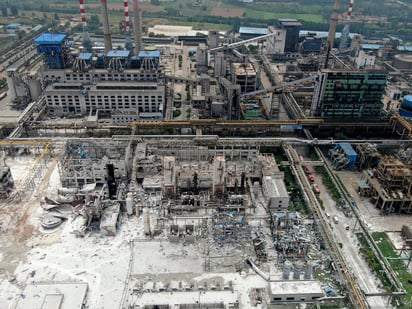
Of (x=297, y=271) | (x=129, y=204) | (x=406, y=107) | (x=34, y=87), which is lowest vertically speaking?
(x=297, y=271)

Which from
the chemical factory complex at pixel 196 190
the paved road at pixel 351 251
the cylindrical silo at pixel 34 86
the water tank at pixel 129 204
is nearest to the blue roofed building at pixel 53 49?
the chemical factory complex at pixel 196 190

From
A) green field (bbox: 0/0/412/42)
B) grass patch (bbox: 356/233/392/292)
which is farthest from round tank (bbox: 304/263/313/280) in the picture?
green field (bbox: 0/0/412/42)

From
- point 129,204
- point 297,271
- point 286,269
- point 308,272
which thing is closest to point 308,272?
point 308,272

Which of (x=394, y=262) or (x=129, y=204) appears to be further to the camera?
(x=129, y=204)

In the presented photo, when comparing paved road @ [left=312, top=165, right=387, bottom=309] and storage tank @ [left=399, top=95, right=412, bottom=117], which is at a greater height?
storage tank @ [left=399, top=95, right=412, bottom=117]

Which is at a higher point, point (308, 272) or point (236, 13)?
point (236, 13)

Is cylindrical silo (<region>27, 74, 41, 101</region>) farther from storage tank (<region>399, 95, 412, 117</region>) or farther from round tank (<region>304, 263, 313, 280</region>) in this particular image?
storage tank (<region>399, 95, 412, 117</region>)

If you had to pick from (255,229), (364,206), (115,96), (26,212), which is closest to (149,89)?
(115,96)

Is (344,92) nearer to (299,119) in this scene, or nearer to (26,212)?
(299,119)

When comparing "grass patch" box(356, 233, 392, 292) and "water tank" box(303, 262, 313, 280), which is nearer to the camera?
"water tank" box(303, 262, 313, 280)

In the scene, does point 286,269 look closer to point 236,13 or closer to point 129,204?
point 129,204
